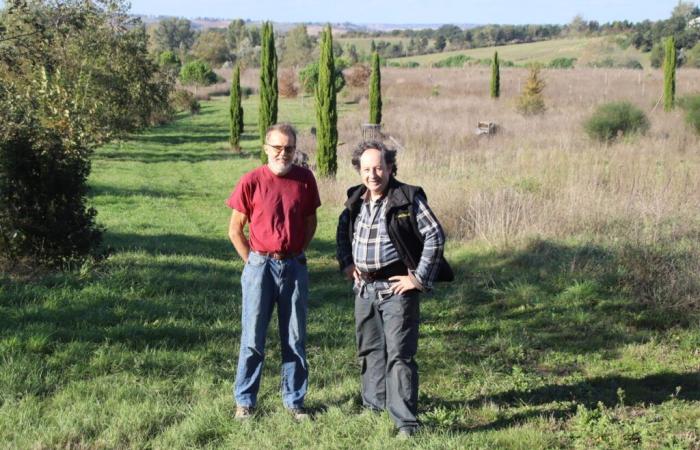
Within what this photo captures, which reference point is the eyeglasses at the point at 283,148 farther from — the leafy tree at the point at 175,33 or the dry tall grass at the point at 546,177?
the leafy tree at the point at 175,33

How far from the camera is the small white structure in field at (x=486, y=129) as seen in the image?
22.2 meters

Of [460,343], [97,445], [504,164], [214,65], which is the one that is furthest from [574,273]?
[214,65]

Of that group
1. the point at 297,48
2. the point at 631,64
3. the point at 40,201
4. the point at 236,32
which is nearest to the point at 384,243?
the point at 40,201

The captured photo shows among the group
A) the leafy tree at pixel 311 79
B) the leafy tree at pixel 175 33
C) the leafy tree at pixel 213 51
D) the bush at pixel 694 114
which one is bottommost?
the bush at pixel 694 114

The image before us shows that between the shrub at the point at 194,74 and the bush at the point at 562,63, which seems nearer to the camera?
the shrub at the point at 194,74

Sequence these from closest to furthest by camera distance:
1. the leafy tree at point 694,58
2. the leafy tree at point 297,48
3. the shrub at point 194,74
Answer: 1. the shrub at point 194,74
2. the leafy tree at point 694,58
3. the leafy tree at point 297,48

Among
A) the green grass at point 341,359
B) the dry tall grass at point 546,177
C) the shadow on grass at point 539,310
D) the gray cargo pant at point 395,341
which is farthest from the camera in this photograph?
the dry tall grass at point 546,177

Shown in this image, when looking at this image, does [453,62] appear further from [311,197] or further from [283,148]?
[283,148]

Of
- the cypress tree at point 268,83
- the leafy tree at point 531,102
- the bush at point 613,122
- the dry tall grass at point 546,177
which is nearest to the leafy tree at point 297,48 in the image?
the leafy tree at point 531,102

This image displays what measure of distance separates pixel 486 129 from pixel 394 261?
65.2ft

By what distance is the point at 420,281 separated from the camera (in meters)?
3.75

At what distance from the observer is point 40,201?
742 centimetres

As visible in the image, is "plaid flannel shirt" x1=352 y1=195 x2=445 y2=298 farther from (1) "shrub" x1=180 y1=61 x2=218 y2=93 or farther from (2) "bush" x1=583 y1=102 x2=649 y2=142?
(1) "shrub" x1=180 y1=61 x2=218 y2=93

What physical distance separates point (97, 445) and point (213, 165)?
16758 mm
